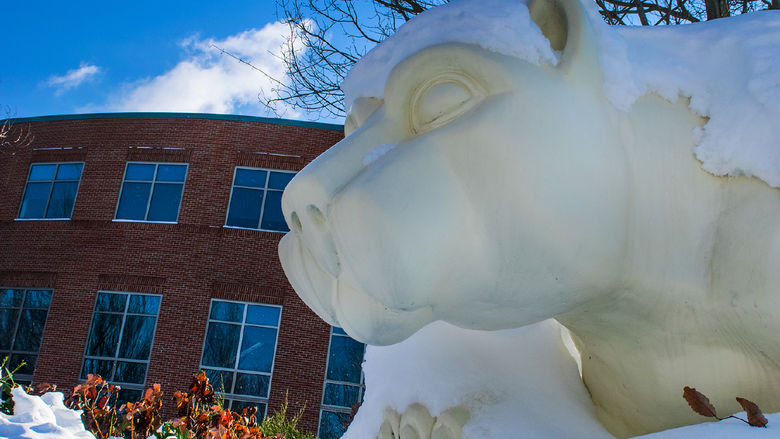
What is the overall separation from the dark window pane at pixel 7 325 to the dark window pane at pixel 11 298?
0.12m

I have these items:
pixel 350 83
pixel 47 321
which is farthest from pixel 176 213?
pixel 350 83

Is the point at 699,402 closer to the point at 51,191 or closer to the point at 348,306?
the point at 348,306

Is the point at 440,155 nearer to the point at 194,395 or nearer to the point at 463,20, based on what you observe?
the point at 463,20

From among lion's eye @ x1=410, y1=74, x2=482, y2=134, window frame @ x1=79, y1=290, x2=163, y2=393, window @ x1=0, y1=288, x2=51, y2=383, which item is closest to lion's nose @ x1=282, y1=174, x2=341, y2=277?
lion's eye @ x1=410, y1=74, x2=482, y2=134

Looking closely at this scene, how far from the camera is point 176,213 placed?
12.1m

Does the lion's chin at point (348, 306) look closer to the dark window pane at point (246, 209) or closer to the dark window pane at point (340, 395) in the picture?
the dark window pane at point (340, 395)

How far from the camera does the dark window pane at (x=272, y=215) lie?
11977mm

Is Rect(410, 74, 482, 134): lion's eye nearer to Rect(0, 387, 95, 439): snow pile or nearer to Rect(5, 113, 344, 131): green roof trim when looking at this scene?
Rect(0, 387, 95, 439): snow pile

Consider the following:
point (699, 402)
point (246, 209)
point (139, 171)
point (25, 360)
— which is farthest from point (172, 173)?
point (699, 402)

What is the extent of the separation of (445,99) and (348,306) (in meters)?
0.31

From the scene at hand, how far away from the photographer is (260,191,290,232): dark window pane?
1198 cm

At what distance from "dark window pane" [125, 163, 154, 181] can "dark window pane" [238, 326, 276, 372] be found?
3932 millimetres

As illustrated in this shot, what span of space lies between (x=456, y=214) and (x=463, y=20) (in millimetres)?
287

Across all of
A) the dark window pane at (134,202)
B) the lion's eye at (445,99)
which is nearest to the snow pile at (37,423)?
the lion's eye at (445,99)
